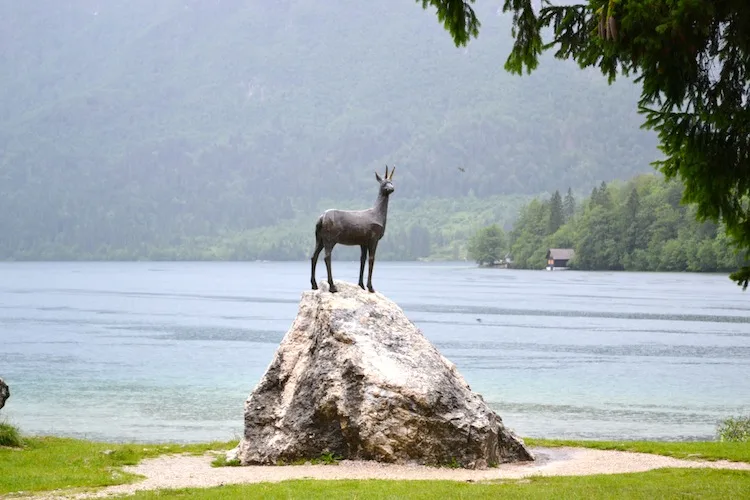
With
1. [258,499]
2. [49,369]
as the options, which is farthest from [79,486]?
[49,369]

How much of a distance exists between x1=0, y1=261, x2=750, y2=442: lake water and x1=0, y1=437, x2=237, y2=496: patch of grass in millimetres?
6994

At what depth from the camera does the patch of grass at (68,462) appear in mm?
15773

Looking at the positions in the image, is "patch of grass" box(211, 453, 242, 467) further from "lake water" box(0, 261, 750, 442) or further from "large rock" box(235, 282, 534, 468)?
"lake water" box(0, 261, 750, 442)

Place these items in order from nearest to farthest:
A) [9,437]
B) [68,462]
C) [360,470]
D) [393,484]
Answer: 1. [393,484]
2. [360,470]
3. [68,462]
4. [9,437]

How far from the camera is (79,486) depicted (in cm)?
1545

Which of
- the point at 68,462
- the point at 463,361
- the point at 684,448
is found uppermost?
the point at 684,448

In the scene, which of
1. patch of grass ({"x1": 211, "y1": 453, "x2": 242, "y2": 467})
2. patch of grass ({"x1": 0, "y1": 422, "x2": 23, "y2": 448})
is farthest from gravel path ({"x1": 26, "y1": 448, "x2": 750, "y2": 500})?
patch of grass ({"x1": 0, "y1": 422, "x2": 23, "y2": 448})

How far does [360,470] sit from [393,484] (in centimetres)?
191

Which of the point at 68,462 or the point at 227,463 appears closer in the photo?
the point at 68,462

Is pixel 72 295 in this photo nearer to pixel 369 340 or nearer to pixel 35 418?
pixel 35 418

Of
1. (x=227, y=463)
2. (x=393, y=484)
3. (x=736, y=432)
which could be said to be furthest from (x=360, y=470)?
(x=736, y=432)

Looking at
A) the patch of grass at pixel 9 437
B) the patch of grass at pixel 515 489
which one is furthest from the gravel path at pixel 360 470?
the patch of grass at pixel 9 437

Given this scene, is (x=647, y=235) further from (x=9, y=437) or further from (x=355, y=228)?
(x=9, y=437)

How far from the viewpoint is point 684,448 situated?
789 inches
